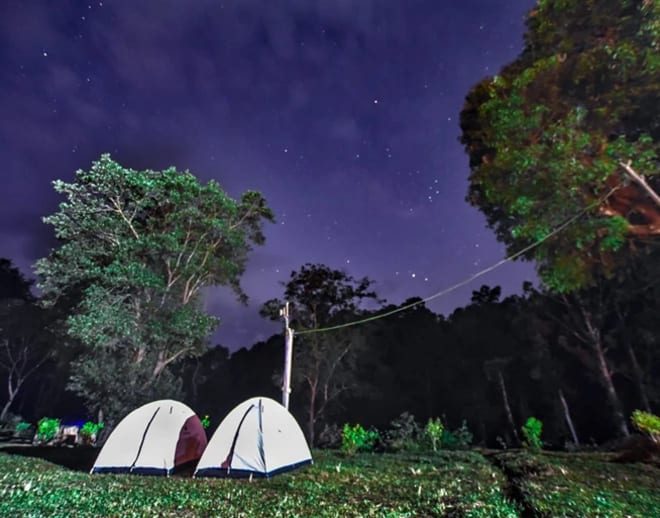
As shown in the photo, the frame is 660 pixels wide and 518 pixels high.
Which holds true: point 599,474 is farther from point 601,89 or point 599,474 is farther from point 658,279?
point 601,89

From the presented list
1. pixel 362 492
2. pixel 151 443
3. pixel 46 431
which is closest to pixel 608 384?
pixel 362 492

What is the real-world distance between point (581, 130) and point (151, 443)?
1926 centimetres

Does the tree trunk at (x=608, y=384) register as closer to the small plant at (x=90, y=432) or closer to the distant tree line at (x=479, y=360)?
the distant tree line at (x=479, y=360)

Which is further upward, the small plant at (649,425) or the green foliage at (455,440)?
the small plant at (649,425)

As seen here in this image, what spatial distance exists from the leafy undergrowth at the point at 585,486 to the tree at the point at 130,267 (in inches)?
668

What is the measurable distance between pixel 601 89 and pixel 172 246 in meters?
22.0

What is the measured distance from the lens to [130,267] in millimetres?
18172

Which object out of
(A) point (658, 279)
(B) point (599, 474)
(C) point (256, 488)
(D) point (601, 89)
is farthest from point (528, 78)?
(C) point (256, 488)

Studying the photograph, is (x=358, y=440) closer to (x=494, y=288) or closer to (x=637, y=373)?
(x=637, y=373)

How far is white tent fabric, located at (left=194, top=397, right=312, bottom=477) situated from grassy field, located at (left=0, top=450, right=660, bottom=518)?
1.83 feet

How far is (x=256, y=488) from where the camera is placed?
24.5 ft

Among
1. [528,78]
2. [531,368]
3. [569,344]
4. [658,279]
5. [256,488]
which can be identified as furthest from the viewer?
[531,368]

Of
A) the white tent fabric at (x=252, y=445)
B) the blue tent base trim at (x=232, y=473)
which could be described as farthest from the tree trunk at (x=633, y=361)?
the blue tent base trim at (x=232, y=473)

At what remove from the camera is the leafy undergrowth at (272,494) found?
556 cm
